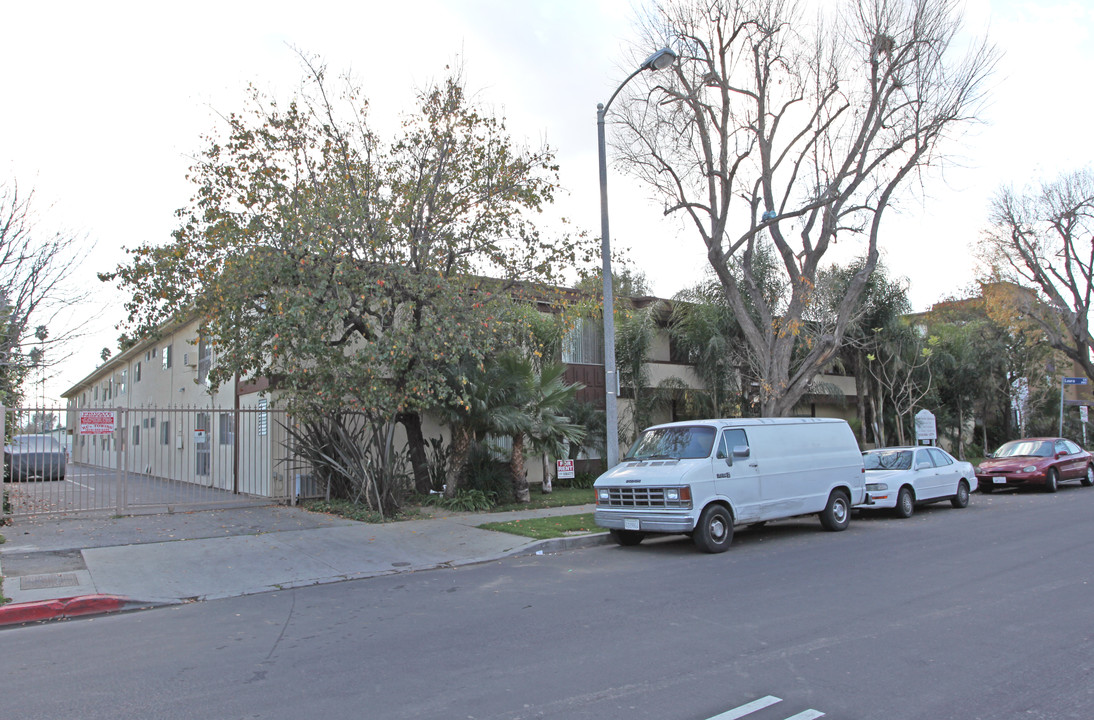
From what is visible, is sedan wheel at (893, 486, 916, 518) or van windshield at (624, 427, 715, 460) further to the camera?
sedan wheel at (893, 486, 916, 518)

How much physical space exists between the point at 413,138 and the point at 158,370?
2004 cm

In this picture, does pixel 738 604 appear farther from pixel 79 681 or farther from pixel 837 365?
pixel 837 365

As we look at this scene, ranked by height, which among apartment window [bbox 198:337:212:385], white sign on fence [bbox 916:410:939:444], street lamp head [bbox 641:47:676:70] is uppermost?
street lamp head [bbox 641:47:676:70]

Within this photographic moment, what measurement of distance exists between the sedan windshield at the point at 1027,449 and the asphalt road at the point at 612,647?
40.3ft

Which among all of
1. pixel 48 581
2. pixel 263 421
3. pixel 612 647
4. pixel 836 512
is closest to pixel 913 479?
pixel 836 512

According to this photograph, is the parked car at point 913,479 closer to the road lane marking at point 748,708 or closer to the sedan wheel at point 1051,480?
the sedan wheel at point 1051,480

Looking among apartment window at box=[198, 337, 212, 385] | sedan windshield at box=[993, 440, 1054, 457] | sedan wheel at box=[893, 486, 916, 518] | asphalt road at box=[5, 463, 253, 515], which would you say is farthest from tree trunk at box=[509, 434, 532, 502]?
sedan windshield at box=[993, 440, 1054, 457]

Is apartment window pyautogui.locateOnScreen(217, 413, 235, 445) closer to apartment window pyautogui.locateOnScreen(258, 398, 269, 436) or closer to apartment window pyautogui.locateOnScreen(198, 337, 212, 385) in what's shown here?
apartment window pyautogui.locateOnScreen(258, 398, 269, 436)

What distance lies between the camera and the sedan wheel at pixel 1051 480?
1956 cm

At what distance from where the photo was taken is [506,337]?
14594 millimetres

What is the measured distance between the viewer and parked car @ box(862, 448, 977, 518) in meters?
14.8

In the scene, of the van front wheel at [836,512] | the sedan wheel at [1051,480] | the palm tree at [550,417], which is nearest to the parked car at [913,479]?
the van front wheel at [836,512]

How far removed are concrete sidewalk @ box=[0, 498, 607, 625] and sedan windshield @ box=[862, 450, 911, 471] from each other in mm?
7082

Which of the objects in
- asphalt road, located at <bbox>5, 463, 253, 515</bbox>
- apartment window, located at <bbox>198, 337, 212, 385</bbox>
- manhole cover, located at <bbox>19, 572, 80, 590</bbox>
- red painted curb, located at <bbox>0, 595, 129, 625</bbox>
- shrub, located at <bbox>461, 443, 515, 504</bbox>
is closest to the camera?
red painted curb, located at <bbox>0, 595, 129, 625</bbox>
